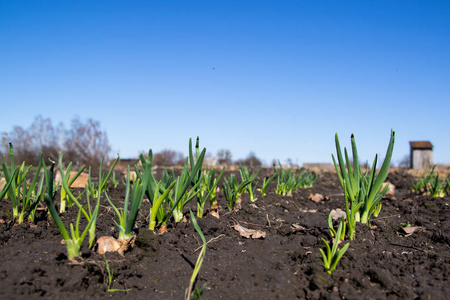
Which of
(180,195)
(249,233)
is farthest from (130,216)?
(249,233)

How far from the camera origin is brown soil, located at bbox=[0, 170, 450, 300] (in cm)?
159

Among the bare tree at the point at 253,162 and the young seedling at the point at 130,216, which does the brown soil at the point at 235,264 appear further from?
the bare tree at the point at 253,162

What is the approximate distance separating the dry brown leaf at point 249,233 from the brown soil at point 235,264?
0.04 m

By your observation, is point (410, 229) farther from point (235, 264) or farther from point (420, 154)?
point (420, 154)

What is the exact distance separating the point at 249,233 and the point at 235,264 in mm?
447

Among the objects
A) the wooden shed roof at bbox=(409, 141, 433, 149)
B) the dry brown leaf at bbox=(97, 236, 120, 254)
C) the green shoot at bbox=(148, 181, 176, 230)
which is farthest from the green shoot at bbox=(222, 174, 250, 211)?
the wooden shed roof at bbox=(409, 141, 433, 149)

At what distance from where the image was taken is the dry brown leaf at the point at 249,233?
92.7 inches

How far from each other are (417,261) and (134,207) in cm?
159

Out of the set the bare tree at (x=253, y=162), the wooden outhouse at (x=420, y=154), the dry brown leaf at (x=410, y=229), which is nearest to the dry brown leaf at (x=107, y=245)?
the dry brown leaf at (x=410, y=229)

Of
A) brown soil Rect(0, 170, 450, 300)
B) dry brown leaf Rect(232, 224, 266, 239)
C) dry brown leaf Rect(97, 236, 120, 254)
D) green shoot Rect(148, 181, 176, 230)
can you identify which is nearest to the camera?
brown soil Rect(0, 170, 450, 300)

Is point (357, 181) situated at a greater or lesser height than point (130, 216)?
greater

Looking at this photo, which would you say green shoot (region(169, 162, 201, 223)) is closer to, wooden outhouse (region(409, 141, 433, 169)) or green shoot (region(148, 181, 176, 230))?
green shoot (region(148, 181, 176, 230))

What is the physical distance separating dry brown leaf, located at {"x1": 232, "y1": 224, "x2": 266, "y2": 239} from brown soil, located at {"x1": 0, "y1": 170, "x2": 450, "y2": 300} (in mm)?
39

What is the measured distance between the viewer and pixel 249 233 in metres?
2.40
